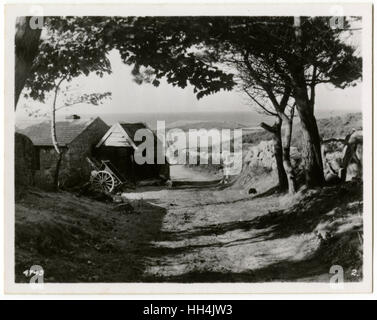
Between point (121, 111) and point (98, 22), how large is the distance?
132 centimetres

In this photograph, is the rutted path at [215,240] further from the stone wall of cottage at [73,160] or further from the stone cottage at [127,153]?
the stone wall of cottage at [73,160]

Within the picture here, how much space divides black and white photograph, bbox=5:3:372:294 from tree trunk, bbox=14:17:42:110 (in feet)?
0.07

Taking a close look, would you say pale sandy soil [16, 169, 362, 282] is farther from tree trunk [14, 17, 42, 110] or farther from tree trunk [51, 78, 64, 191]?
tree trunk [14, 17, 42, 110]

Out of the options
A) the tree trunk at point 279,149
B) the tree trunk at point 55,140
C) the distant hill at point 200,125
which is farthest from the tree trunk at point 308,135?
the tree trunk at point 55,140

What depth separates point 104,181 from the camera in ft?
21.6

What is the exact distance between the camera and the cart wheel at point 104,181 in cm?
653

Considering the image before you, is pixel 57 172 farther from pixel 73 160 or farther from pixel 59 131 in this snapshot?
pixel 59 131

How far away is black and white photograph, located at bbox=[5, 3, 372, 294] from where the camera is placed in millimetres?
6086

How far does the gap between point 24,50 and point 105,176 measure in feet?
7.22

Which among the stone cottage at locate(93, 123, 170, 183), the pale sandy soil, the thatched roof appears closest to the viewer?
the pale sandy soil

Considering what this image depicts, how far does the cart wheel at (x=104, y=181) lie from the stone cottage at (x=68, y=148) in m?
0.16

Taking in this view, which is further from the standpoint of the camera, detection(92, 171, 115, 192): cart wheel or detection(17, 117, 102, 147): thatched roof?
detection(92, 171, 115, 192): cart wheel

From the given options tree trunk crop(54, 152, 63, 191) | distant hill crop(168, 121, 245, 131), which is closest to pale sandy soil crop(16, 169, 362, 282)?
tree trunk crop(54, 152, 63, 191)
